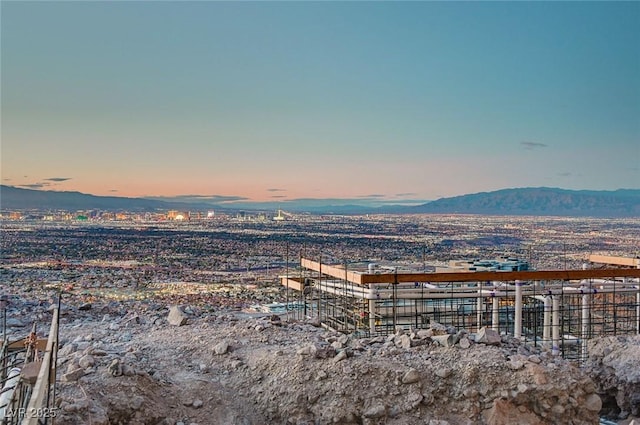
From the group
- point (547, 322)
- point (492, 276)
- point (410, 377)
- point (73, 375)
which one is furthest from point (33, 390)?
point (547, 322)

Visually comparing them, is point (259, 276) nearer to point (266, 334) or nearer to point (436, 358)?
point (266, 334)

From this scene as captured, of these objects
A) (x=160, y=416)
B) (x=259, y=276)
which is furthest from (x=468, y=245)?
(x=160, y=416)

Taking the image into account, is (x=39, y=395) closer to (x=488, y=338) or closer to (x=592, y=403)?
(x=488, y=338)

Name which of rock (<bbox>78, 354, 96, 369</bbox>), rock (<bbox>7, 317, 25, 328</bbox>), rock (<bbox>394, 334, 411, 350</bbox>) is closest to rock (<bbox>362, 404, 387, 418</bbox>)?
rock (<bbox>394, 334, 411, 350</bbox>)

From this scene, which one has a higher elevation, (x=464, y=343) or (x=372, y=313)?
(x=464, y=343)

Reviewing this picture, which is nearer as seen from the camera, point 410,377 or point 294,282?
point 410,377

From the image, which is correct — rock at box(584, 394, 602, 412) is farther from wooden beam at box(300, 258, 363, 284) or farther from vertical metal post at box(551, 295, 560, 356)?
wooden beam at box(300, 258, 363, 284)

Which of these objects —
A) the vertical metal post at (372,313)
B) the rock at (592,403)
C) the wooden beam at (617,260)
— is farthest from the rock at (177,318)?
the wooden beam at (617,260)

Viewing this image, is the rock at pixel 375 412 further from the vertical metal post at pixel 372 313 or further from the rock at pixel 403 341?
the vertical metal post at pixel 372 313
